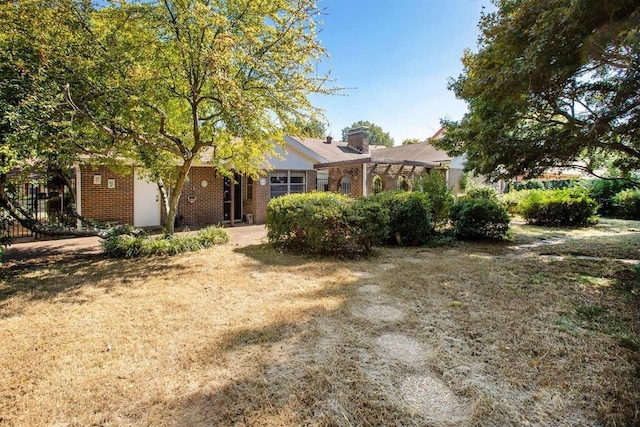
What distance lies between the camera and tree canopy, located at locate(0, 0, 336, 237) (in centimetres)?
501

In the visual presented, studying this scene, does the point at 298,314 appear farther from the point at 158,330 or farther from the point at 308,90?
the point at 308,90

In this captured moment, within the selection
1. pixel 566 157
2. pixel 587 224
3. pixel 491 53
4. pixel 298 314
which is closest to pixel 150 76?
pixel 298 314

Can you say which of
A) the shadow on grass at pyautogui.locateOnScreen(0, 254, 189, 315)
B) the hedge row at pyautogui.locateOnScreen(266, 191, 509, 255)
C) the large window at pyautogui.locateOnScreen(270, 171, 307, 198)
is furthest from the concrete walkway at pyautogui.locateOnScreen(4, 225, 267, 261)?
the large window at pyautogui.locateOnScreen(270, 171, 307, 198)

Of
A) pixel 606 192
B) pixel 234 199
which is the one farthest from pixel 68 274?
pixel 606 192

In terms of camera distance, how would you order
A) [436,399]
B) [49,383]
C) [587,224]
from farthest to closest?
[587,224], [49,383], [436,399]

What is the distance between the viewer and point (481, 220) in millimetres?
9305

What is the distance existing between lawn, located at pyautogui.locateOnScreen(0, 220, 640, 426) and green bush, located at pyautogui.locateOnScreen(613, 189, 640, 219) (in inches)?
496

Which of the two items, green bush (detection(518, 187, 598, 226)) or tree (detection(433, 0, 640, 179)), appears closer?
tree (detection(433, 0, 640, 179))

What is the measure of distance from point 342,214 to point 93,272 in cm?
498

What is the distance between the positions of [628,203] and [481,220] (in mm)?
11162

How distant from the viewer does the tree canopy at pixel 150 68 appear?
197 inches

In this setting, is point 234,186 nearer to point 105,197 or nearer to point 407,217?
point 105,197

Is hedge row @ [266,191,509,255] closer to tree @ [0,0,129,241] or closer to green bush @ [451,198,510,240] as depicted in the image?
green bush @ [451,198,510,240]

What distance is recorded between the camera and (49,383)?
265 centimetres
